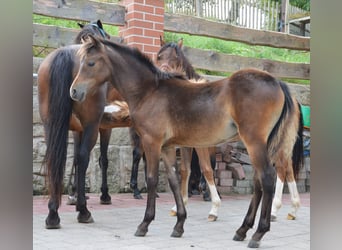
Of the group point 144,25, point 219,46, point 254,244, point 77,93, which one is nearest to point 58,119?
point 77,93

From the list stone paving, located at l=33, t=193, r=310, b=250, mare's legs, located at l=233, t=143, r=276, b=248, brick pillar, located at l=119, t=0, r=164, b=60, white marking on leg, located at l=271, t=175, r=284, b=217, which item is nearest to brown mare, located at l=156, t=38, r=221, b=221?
stone paving, located at l=33, t=193, r=310, b=250

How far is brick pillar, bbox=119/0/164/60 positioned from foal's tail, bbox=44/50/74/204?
300 cm

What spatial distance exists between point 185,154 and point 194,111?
3.95 feet

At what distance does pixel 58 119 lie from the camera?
4.16 meters

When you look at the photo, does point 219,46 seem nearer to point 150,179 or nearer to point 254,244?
point 150,179

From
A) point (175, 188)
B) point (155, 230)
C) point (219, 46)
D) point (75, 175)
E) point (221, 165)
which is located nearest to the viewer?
point (175, 188)

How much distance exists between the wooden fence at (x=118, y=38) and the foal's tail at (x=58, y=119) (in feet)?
6.70

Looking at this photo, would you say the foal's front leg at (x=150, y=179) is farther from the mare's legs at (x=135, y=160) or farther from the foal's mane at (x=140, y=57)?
the mare's legs at (x=135, y=160)

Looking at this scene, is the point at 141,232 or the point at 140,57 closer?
the point at 141,232

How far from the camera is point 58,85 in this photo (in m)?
4.25

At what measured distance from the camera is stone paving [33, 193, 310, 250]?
11.8 feet
